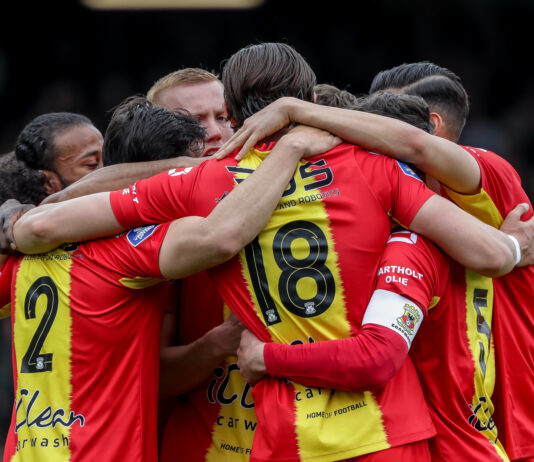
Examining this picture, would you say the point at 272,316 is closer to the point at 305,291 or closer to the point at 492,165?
the point at 305,291

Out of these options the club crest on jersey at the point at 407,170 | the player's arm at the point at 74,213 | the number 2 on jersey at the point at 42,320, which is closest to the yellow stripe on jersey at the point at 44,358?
the number 2 on jersey at the point at 42,320

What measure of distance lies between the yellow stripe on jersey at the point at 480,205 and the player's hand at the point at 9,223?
1.62 metres

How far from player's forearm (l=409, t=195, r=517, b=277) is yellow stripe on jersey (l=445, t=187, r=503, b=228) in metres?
0.21

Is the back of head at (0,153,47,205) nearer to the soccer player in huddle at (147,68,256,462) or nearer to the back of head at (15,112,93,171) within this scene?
the back of head at (15,112,93,171)

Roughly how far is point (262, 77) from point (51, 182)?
1.13 m

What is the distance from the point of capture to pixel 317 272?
267 centimetres

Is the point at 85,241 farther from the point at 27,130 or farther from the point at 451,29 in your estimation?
the point at 451,29

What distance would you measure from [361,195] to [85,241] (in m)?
1.01

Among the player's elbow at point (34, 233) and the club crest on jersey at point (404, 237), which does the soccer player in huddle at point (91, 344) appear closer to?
the player's elbow at point (34, 233)

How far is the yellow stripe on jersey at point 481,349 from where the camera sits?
290 centimetres

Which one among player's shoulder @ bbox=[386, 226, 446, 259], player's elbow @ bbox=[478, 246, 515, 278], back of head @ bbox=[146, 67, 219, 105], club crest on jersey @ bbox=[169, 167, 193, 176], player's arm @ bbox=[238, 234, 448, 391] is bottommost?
player's arm @ bbox=[238, 234, 448, 391]

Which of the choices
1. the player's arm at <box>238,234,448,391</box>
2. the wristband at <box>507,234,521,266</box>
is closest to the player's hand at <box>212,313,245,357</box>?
the player's arm at <box>238,234,448,391</box>

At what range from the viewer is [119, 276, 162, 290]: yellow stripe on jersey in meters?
2.83

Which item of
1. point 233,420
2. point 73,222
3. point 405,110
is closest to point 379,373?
point 233,420
